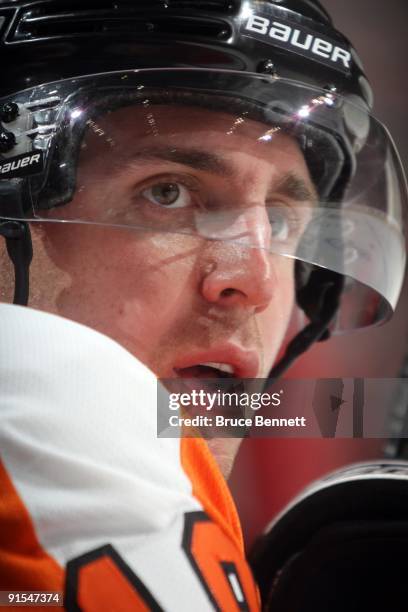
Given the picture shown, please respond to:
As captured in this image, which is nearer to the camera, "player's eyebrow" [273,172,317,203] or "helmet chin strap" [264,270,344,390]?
"player's eyebrow" [273,172,317,203]

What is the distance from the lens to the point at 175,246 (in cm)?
67

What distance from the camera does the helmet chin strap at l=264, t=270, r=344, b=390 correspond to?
0.88 meters

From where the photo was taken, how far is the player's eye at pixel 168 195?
2.23 feet

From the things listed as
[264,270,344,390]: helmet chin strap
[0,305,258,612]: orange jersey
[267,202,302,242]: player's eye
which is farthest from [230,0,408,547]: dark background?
[0,305,258,612]: orange jersey

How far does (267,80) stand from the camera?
0.70 meters

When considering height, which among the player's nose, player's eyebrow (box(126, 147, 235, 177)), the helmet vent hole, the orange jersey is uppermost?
the helmet vent hole

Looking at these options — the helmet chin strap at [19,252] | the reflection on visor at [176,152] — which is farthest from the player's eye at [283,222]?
the helmet chin strap at [19,252]

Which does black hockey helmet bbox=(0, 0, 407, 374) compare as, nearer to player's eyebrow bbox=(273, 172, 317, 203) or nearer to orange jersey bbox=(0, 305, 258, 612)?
player's eyebrow bbox=(273, 172, 317, 203)

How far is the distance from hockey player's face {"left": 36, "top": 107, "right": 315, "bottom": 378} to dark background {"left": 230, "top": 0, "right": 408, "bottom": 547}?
0.29 metres

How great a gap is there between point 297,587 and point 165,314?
0.24 meters

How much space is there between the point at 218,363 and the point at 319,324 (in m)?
0.28

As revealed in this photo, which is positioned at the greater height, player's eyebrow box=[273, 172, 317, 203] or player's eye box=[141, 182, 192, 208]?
player's eyebrow box=[273, 172, 317, 203]

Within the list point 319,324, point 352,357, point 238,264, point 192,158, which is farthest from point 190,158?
point 352,357

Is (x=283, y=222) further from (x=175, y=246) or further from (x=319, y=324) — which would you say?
(x=319, y=324)
